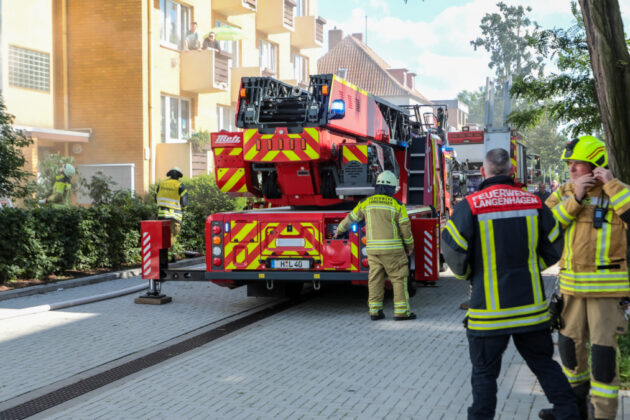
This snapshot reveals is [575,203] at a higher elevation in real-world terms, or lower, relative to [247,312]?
higher

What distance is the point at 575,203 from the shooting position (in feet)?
15.4

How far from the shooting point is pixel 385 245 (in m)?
9.05

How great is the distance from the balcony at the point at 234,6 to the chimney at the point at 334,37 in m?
40.3

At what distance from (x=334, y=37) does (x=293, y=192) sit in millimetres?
60348

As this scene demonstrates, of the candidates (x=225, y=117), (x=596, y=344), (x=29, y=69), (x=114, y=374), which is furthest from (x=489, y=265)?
(x=225, y=117)

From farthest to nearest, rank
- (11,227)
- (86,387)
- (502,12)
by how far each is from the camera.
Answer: (502,12) → (11,227) → (86,387)

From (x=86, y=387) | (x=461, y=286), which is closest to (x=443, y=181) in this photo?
(x=461, y=286)

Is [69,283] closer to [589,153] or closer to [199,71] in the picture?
[589,153]

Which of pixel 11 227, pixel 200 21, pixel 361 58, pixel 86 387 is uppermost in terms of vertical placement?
pixel 361 58

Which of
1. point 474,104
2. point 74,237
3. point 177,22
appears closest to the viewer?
point 74,237

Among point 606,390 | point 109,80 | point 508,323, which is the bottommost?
point 606,390

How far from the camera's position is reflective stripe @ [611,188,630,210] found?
452 centimetres

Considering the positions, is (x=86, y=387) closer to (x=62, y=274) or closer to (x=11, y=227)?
(x=11, y=227)

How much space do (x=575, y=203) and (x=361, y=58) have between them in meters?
62.1
